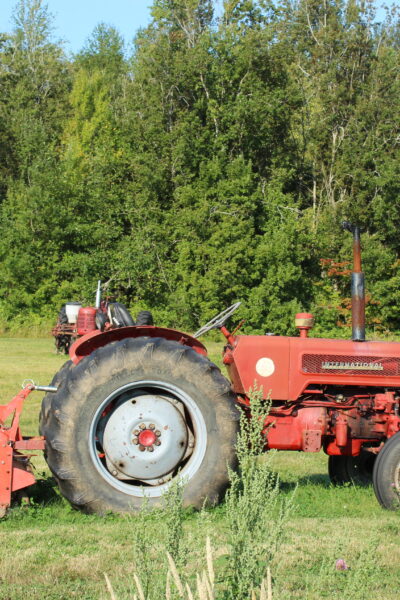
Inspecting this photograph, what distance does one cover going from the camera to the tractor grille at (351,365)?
235 inches

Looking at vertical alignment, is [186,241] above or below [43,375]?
above

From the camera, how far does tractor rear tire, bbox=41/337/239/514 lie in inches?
201

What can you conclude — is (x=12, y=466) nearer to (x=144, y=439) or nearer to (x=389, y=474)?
(x=144, y=439)

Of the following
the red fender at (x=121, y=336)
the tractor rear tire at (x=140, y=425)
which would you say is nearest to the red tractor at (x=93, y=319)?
the red fender at (x=121, y=336)

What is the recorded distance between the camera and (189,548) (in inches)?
111

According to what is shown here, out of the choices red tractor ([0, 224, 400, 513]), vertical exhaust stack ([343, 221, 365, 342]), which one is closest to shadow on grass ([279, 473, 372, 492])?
red tractor ([0, 224, 400, 513])

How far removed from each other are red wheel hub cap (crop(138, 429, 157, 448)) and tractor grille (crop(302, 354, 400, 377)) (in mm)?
1294

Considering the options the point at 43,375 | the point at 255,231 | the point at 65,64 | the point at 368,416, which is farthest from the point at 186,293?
the point at 368,416

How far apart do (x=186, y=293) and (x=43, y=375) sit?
13636mm

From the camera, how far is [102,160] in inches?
1275

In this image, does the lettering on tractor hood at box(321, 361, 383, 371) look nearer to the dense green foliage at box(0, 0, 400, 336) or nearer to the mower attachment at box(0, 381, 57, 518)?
the mower attachment at box(0, 381, 57, 518)

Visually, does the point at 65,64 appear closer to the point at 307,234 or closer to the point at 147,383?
the point at 307,234

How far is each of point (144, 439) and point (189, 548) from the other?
244 centimetres

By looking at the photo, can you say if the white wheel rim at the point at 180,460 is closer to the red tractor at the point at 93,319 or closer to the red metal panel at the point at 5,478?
the red metal panel at the point at 5,478
